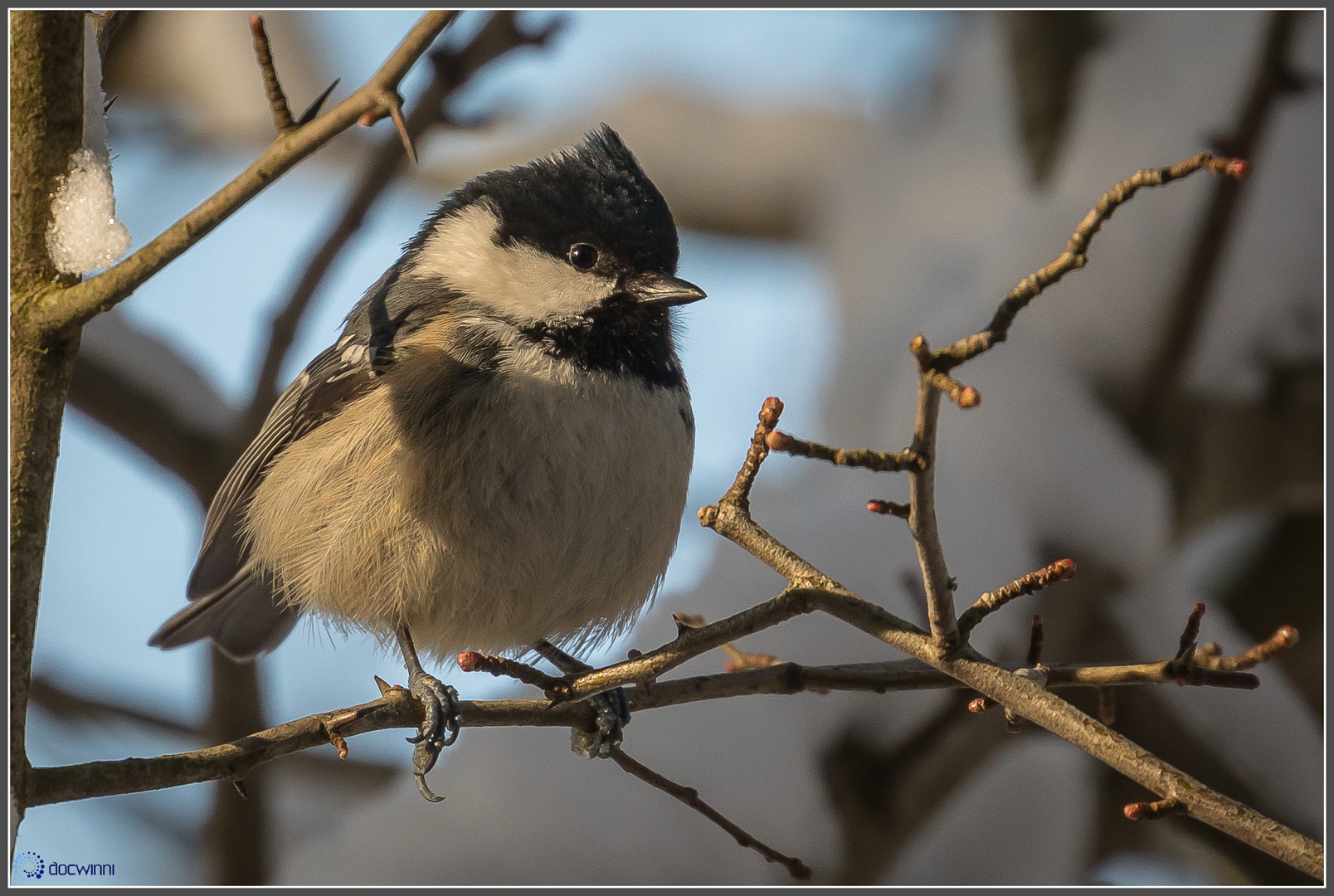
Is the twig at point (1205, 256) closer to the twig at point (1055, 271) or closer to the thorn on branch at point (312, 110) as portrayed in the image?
the twig at point (1055, 271)

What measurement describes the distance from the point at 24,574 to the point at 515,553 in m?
0.66

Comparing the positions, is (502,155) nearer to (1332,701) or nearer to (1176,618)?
(1176,618)

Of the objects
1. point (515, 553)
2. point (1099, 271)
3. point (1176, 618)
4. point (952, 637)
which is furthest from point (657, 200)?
point (1176, 618)

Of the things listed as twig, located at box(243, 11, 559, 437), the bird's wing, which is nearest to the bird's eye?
the bird's wing

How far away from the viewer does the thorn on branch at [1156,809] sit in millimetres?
984

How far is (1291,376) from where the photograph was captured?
2.24 m

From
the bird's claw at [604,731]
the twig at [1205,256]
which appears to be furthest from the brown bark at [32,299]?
the twig at [1205,256]

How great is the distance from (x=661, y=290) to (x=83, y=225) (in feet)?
2.76

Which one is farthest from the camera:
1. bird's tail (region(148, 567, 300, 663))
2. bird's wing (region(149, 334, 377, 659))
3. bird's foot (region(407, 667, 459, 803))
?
bird's tail (region(148, 567, 300, 663))

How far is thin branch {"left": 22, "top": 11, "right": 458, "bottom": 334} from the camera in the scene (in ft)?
3.16

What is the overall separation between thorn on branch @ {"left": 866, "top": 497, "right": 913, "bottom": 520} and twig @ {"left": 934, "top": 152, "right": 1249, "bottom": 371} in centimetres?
15

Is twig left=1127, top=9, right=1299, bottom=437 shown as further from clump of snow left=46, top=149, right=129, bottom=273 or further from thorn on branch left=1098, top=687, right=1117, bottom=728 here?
clump of snow left=46, top=149, right=129, bottom=273

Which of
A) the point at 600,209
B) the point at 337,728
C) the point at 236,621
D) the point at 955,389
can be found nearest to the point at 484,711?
the point at 337,728

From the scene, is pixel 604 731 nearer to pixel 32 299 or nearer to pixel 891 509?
pixel 891 509
